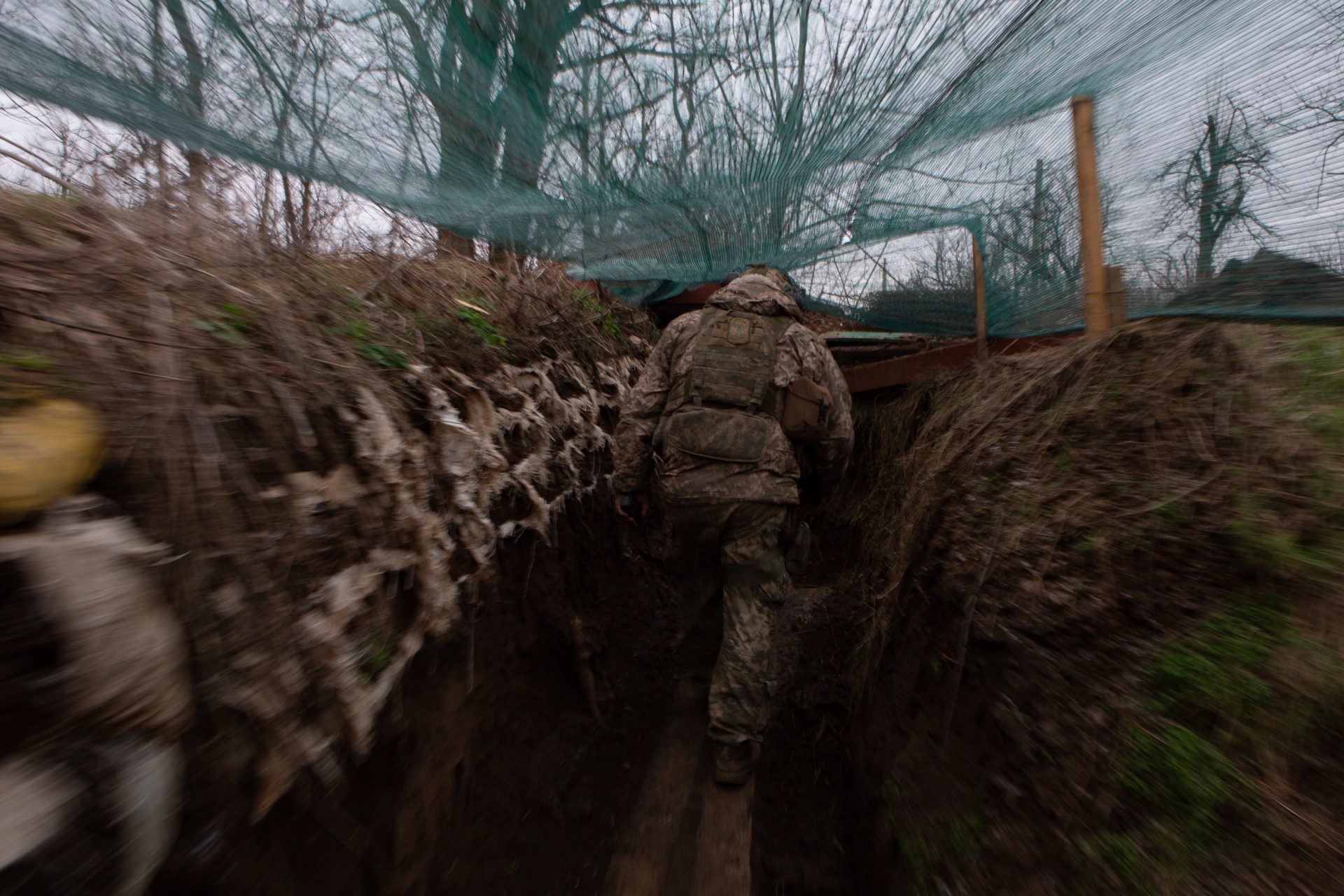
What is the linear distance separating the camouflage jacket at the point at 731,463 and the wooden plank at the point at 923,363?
57.7 inches

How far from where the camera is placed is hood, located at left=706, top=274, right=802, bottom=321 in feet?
10.2

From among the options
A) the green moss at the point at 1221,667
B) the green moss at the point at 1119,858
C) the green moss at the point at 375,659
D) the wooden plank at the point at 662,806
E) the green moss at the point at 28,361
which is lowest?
the wooden plank at the point at 662,806

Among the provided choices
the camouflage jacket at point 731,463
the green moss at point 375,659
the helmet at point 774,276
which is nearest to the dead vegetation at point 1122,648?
the camouflage jacket at point 731,463

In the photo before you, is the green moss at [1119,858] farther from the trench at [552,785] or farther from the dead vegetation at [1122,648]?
the trench at [552,785]

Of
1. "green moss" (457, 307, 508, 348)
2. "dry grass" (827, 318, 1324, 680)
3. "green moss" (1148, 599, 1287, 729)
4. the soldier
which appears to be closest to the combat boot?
the soldier

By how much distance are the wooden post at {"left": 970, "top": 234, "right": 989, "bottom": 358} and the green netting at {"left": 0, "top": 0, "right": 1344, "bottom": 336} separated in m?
0.12

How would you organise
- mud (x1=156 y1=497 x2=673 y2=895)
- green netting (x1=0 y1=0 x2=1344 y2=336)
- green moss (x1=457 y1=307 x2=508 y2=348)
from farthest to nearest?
green moss (x1=457 y1=307 x2=508 y2=348), green netting (x1=0 y1=0 x2=1344 y2=336), mud (x1=156 y1=497 x2=673 y2=895)

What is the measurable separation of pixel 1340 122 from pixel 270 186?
363 centimetres

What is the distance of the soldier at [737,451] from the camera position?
2.88 m

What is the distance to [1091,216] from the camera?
2873mm

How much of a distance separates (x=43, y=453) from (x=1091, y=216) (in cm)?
359

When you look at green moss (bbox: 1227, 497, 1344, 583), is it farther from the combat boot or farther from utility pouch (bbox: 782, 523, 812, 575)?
the combat boot

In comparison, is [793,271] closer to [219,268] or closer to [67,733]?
[219,268]

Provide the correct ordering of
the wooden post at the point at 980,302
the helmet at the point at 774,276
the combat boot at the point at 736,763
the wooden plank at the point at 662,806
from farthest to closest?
the wooden post at the point at 980,302 < the helmet at the point at 774,276 < the combat boot at the point at 736,763 < the wooden plank at the point at 662,806
